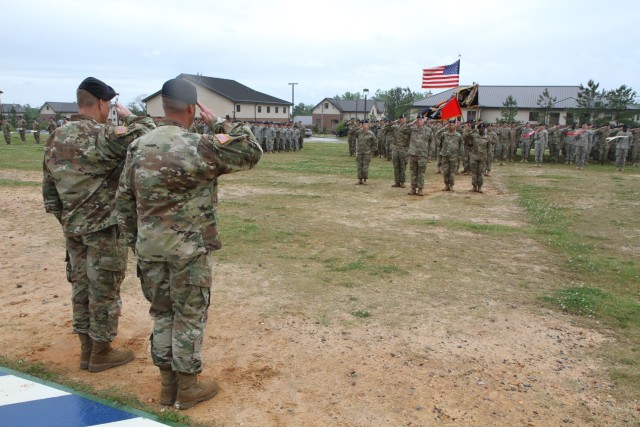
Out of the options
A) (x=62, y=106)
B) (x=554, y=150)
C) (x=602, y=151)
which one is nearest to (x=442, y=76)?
(x=554, y=150)

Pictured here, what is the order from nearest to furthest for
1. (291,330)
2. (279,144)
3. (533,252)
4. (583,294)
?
(291,330) < (583,294) < (533,252) < (279,144)

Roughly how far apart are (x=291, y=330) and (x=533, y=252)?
4.51 metres

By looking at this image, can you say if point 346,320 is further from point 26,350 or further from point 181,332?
point 26,350

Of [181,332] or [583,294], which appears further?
[583,294]

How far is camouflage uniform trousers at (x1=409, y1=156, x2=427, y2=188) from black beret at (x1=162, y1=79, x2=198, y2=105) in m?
10.1

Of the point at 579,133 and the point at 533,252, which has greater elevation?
the point at 579,133

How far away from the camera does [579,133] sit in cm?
2172

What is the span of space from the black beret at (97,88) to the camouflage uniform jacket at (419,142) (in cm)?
975

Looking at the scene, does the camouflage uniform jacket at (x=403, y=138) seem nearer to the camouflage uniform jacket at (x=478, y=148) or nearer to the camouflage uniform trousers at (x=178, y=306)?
the camouflage uniform jacket at (x=478, y=148)

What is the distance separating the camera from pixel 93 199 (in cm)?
354

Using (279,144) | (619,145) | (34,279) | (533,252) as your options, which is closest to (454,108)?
(533,252)

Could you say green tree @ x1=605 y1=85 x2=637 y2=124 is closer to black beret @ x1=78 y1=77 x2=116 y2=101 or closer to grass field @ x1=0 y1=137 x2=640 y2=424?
grass field @ x1=0 y1=137 x2=640 y2=424

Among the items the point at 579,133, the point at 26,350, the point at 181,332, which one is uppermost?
the point at 579,133

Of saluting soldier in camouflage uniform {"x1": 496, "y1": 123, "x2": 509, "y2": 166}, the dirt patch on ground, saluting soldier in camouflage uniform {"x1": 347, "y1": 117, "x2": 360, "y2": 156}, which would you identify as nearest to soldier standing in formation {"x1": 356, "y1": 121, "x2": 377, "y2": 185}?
saluting soldier in camouflage uniform {"x1": 347, "y1": 117, "x2": 360, "y2": 156}
